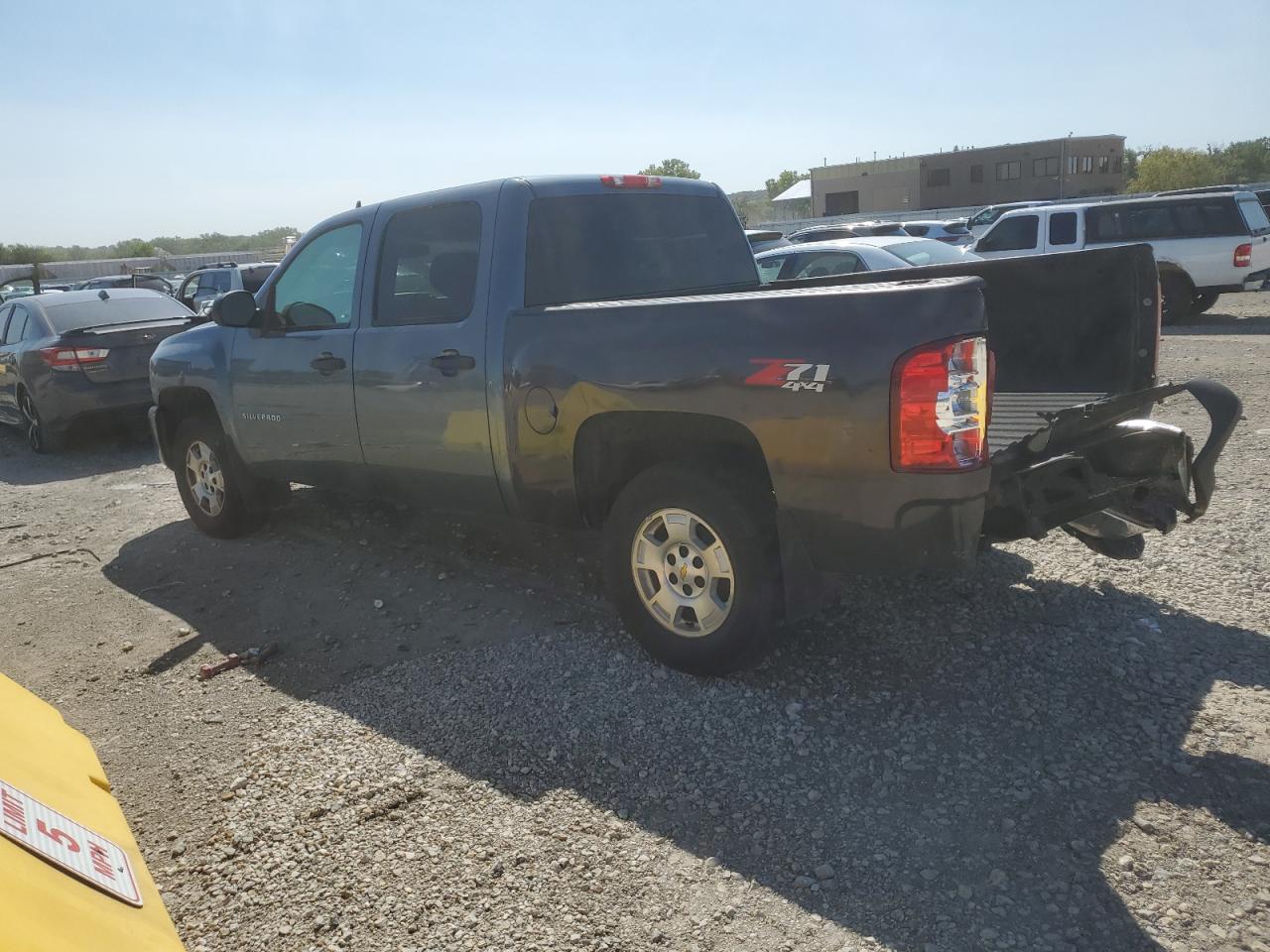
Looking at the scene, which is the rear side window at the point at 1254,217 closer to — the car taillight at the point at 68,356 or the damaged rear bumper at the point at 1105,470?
the damaged rear bumper at the point at 1105,470

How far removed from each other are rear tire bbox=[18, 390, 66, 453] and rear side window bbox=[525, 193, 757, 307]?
302 inches

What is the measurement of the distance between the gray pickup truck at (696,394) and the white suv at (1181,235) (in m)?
10.8

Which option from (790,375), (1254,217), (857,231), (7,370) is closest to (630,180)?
(790,375)

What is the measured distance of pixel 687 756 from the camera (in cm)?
355

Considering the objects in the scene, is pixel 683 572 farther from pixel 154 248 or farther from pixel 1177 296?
pixel 154 248

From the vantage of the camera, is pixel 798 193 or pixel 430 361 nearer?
pixel 430 361

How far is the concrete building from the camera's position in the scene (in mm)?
61188

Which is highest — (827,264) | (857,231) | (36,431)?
(857,231)

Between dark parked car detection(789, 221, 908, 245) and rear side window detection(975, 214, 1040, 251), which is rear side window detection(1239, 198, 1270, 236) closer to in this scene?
rear side window detection(975, 214, 1040, 251)

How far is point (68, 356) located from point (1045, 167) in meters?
62.7

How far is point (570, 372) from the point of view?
13.8ft

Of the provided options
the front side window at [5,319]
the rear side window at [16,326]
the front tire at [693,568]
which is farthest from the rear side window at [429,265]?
the front side window at [5,319]

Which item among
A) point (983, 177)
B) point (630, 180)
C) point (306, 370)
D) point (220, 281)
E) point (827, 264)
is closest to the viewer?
point (630, 180)

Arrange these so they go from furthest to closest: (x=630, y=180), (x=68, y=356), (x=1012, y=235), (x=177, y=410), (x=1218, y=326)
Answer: (x=1012, y=235)
(x=1218, y=326)
(x=68, y=356)
(x=177, y=410)
(x=630, y=180)
